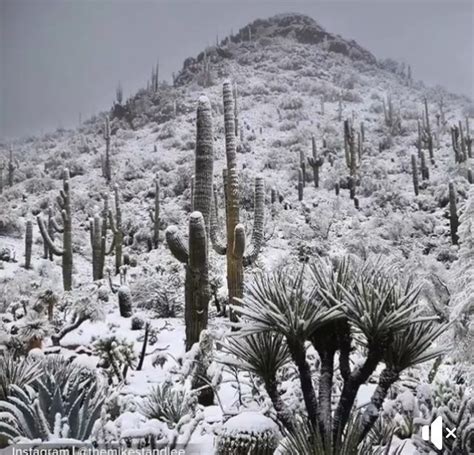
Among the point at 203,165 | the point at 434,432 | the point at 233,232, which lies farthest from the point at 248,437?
the point at 233,232

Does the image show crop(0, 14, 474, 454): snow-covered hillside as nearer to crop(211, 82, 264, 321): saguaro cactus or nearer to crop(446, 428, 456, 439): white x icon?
crop(446, 428, 456, 439): white x icon

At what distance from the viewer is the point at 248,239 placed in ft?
23.4

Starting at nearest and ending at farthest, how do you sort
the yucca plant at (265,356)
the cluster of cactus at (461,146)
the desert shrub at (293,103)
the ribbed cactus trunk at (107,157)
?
the yucca plant at (265,356) → the cluster of cactus at (461,146) → the ribbed cactus trunk at (107,157) → the desert shrub at (293,103)

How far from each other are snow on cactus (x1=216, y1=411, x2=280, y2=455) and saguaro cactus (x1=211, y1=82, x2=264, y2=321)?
2525 millimetres

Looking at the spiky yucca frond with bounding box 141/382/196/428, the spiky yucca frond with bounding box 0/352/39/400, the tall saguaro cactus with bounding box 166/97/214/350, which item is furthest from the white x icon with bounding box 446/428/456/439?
the spiky yucca frond with bounding box 0/352/39/400

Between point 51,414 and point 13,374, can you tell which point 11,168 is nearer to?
point 13,374

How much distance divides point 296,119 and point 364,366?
38.6ft

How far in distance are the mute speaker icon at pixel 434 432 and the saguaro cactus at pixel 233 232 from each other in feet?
7.44

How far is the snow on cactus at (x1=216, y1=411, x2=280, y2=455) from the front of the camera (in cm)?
236

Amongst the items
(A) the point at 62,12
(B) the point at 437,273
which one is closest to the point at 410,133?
(B) the point at 437,273

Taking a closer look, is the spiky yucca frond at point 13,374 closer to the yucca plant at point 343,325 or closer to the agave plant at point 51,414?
the agave plant at point 51,414

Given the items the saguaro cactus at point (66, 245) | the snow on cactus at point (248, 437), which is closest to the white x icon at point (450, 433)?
the snow on cactus at point (248, 437)

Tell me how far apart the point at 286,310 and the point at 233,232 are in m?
3.20

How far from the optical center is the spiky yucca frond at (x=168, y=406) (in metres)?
3.35
